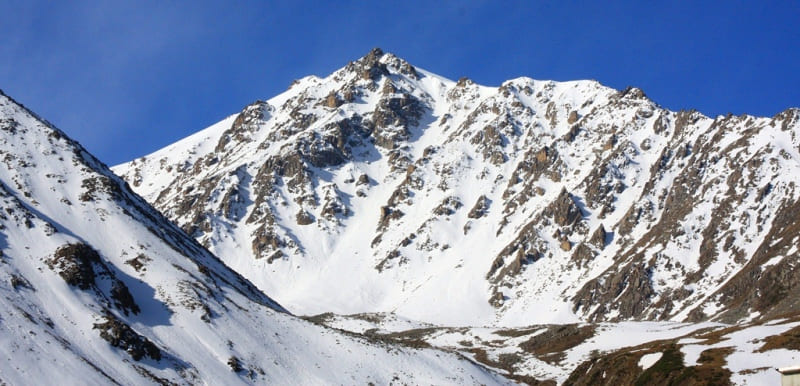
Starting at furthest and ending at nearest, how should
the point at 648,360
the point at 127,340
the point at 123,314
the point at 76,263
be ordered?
the point at 76,263, the point at 123,314, the point at 648,360, the point at 127,340

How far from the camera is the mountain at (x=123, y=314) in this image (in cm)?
5725

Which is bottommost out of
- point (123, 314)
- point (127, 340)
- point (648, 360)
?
point (127, 340)

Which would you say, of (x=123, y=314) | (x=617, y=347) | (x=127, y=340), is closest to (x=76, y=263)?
(x=123, y=314)

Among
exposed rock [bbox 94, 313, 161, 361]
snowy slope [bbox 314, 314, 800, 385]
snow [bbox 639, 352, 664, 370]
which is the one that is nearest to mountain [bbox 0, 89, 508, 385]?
exposed rock [bbox 94, 313, 161, 361]

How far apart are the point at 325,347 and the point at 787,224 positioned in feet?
415

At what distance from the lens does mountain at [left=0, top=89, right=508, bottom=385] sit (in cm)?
5725

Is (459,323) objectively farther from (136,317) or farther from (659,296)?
(136,317)

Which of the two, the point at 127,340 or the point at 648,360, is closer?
the point at 127,340

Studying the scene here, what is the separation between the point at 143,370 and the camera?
58.5m

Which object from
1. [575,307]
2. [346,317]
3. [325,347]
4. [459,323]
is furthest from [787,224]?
[325,347]

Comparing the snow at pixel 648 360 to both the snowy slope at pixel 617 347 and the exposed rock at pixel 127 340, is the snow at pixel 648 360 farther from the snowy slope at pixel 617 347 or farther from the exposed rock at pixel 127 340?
the exposed rock at pixel 127 340

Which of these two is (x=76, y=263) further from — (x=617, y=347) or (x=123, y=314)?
(x=617, y=347)

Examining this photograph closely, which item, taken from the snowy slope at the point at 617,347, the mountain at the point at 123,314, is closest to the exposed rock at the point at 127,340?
the mountain at the point at 123,314

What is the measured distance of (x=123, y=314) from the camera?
6762 cm
